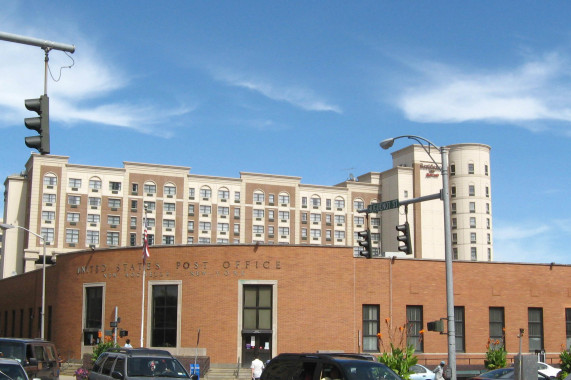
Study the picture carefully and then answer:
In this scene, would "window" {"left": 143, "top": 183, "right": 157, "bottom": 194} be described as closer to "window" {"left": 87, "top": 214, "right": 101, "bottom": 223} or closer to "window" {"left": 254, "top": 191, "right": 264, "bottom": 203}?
"window" {"left": 87, "top": 214, "right": 101, "bottom": 223}

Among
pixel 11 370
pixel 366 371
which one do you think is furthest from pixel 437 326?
pixel 11 370

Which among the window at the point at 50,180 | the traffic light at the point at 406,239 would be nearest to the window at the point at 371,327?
the traffic light at the point at 406,239

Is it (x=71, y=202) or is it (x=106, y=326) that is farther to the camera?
(x=71, y=202)

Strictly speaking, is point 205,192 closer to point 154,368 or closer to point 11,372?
point 154,368

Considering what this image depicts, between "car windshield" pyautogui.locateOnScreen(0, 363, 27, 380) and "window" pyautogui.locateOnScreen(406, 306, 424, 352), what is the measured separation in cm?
3281

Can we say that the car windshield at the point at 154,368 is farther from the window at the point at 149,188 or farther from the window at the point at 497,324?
the window at the point at 149,188

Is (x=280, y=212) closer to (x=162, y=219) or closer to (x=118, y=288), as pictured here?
(x=162, y=219)

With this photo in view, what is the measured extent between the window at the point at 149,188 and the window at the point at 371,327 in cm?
6791

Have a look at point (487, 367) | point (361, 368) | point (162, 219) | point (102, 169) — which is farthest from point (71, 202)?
point (361, 368)

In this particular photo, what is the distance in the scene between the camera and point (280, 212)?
116 meters

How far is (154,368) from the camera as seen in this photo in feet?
67.4

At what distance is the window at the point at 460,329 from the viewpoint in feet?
154

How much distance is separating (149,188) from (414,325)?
69.2m

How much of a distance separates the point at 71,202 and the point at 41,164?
6698 mm
